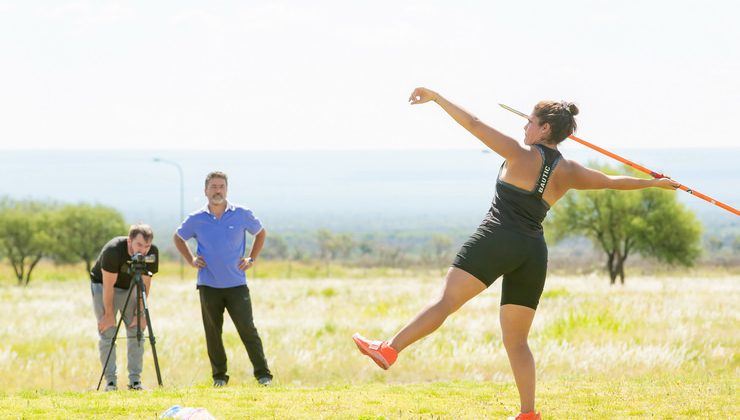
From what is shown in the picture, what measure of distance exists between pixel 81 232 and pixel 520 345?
269ft

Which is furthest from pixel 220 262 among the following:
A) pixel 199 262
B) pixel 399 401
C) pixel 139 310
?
pixel 399 401

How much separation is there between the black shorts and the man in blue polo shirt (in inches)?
162

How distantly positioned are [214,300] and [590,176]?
4.86 m

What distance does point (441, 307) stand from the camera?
20.8ft

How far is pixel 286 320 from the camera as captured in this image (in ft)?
73.3

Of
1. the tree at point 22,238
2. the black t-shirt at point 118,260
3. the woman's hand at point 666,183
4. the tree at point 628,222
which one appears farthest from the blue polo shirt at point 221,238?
the tree at point 22,238

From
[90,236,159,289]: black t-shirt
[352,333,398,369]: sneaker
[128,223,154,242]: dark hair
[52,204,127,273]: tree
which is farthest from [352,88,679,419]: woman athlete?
[52,204,127,273]: tree

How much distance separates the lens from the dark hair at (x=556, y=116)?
21.6 feet

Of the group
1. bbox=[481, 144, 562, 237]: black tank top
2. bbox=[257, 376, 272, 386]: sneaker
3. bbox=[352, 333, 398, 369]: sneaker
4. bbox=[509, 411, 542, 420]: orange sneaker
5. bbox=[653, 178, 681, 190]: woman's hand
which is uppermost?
bbox=[653, 178, 681, 190]: woman's hand

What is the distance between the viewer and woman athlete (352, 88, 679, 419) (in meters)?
6.35

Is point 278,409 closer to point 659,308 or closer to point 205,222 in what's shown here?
point 205,222

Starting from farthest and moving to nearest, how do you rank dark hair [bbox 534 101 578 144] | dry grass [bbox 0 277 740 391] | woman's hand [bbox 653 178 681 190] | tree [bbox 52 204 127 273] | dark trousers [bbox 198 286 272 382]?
tree [bbox 52 204 127 273] < dry grass [bbox 0 277 740 391] < dark trousers [bbox 198 286 272 382] < woman's hand [bbox 653 178 681 190] < dark hair [bbox 534 101 578 144]

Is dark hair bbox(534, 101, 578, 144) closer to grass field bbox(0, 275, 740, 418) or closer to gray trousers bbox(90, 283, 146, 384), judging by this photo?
grass field bbox(0, 275, 740, 418)

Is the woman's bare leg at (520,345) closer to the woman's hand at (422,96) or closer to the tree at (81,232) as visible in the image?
A: the woman's hand at (422,96)
